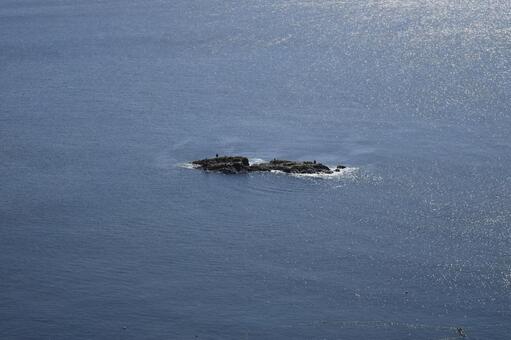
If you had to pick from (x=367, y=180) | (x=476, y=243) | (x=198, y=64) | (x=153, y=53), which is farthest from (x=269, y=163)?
(x=153, y=53)

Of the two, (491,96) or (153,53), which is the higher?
(153,53)

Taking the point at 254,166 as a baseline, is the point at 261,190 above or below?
below

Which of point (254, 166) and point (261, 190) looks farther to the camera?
point (254, 166)

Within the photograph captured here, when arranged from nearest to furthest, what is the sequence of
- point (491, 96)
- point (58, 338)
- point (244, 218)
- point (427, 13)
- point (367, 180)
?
point (58, 338), point (244, 218), point (367, 180), point (491, 96), point (427, 13)

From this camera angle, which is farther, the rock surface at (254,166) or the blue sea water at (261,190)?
the rock surface at (254,166)

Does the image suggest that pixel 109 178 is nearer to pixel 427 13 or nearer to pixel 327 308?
pixel 327 308
